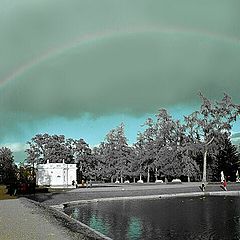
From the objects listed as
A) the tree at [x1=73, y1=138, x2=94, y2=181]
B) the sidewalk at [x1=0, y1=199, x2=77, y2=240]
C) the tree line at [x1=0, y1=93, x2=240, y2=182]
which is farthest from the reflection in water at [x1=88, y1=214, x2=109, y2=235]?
the tree at [x1=73, y1=138, x2=94, y2=181]

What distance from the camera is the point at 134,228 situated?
20.0m

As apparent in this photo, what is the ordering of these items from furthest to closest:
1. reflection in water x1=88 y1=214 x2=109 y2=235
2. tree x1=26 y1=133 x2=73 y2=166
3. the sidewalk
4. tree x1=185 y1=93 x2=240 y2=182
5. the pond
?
tree x1=26 y1=133 x2=73 y2=166 → tree x1=185 y1=93 x2=240 y2=182 → reflection in water x1=88 y1=214 x2=109 y2=235 → the pond → the sidewalk

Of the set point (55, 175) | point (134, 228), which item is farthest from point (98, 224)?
point (55, 175)

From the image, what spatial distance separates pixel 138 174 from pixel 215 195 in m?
50.7

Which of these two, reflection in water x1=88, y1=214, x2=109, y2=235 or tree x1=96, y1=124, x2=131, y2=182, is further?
tree x1=96, y1=124, x2=131, y2=182

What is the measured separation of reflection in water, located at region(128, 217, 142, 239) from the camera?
17.8m

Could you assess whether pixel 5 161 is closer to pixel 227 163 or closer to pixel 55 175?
pixel 55 175

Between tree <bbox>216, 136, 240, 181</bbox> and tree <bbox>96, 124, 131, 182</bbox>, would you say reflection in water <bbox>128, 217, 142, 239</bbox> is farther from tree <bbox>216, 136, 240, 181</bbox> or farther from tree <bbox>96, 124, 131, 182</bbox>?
tree <bbox>96, 124, 131, 182</bbox>

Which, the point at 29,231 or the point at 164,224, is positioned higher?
the point at 29,231

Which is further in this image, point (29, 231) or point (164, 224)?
point (164, 224)

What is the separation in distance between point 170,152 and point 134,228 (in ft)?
220

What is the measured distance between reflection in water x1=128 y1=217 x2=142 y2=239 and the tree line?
5482cm

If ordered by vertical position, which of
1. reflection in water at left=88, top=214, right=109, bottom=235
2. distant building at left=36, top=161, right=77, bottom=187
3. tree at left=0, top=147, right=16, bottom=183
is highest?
tree at left=0, top=147, right=16, bottom=183

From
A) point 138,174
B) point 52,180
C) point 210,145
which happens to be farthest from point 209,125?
point 52,180
